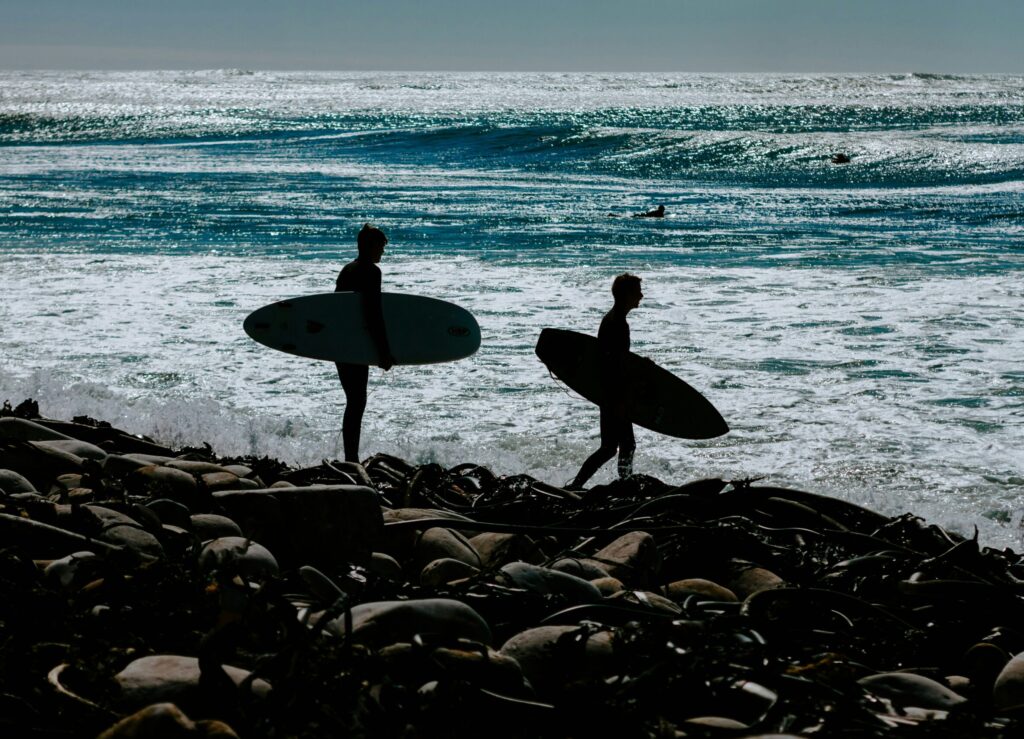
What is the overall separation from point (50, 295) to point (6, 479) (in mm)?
10079

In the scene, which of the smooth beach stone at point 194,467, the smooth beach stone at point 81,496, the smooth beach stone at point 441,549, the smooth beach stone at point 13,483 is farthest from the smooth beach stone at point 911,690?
the smooth beach stone at point 13,483

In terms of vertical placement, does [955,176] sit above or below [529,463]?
above

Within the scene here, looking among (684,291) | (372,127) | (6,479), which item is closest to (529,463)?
(6,479)

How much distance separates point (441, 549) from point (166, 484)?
117cm

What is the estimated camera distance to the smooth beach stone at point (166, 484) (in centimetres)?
429

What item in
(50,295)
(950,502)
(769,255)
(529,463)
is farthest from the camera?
(769,255)

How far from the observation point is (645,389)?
6871 mm

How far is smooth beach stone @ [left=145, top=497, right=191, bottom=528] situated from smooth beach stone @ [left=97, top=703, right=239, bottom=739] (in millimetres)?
1651

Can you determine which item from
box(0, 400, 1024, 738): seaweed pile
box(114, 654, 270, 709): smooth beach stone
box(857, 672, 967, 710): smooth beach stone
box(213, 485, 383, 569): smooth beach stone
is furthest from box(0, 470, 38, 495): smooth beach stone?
box(857, 672, 967, 710): smooth beach stone

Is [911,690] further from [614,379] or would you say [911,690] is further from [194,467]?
[614,379]

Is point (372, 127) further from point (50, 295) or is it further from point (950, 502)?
point (950, 502)

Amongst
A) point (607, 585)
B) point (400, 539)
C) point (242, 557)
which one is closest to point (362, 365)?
point (400, 539)

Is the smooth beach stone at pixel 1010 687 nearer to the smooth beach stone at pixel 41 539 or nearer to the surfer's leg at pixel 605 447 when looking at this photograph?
the smooth beach stone at pixel 41 539

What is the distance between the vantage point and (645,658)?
2.88 metres
